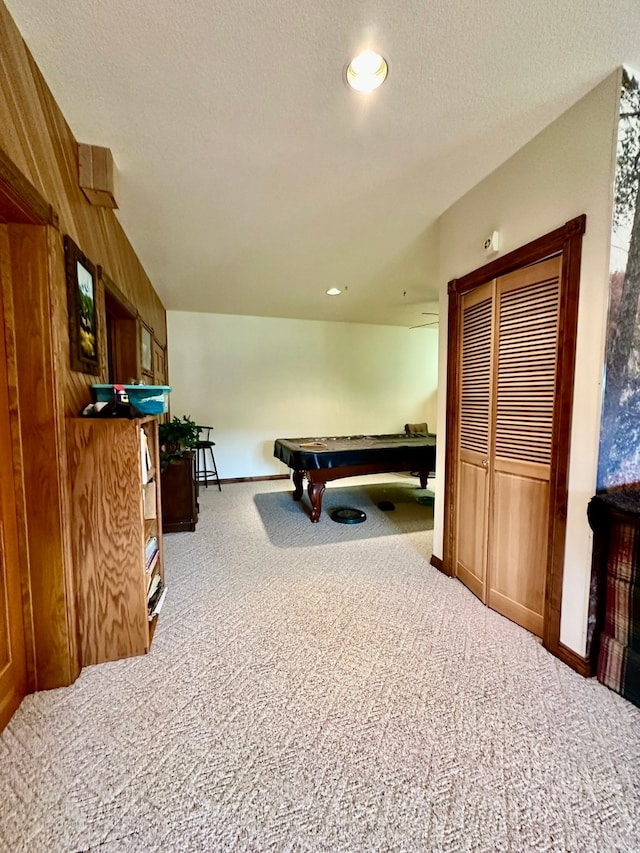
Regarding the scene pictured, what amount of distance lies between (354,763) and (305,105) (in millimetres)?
2719

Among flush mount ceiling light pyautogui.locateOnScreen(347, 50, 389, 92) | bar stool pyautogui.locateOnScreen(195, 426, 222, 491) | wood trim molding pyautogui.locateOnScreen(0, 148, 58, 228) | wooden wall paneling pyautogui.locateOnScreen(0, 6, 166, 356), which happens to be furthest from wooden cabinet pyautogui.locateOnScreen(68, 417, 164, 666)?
bar stool pyautogui.locateOnScreen(195, 426, 222, 491)

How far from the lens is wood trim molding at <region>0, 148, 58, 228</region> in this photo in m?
1.18

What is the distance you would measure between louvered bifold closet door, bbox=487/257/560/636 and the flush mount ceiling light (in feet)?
3.79

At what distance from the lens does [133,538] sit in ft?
5.67

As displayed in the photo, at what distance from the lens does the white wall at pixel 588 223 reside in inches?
58.9

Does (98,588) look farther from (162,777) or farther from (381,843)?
(381,843)

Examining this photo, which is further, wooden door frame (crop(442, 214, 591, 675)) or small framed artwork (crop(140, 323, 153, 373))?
small framed artwork (crop(140, 323, 153, 373))

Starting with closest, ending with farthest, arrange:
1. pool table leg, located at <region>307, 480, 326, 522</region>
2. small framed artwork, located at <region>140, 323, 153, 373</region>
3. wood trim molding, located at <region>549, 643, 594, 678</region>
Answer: wood trim molding, located at <region>549, 643, 594, 678</region> → small framed artwork, located at <region>140, 323, 153, 373</region> → pool table leg, located at <region>307, 480, 326, 522</region>

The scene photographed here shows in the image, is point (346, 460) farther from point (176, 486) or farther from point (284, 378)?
point (284, 378)

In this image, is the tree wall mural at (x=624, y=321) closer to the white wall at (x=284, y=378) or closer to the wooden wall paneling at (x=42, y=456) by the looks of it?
the wooden wall paneling at (x=42, y=456)

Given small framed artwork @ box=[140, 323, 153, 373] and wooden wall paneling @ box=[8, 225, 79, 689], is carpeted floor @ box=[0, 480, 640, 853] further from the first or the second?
small framed artwork @ box=[140, 323, 153, 373]

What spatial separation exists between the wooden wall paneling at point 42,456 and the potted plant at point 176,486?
177cm

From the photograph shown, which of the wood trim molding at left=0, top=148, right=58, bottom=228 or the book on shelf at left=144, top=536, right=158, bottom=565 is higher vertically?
the wood trim molding at left=0, top=148, right=58, bottom=228

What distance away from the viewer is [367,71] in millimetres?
1415
